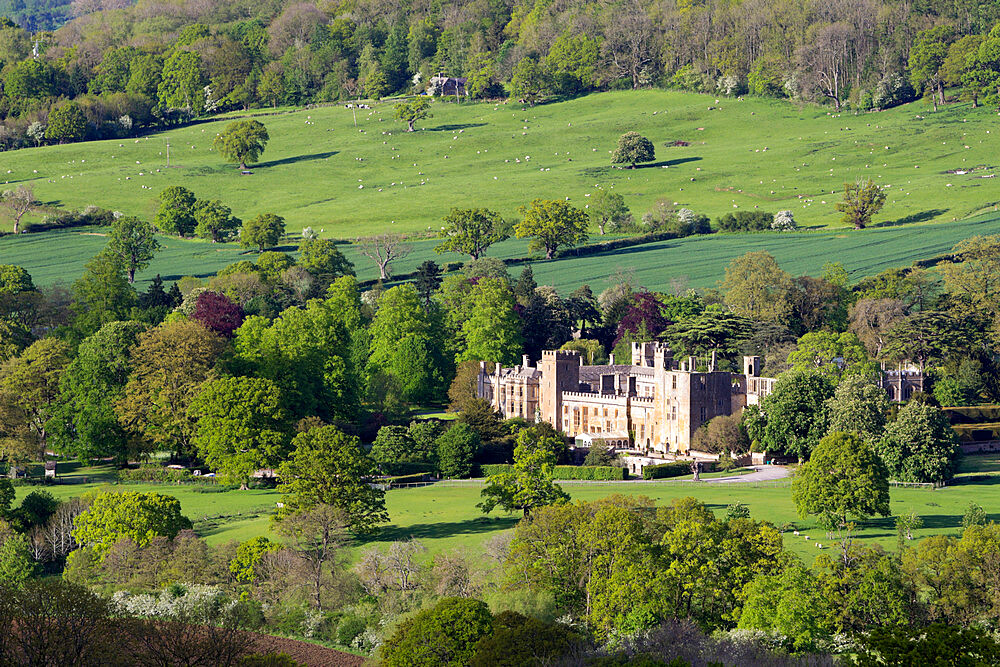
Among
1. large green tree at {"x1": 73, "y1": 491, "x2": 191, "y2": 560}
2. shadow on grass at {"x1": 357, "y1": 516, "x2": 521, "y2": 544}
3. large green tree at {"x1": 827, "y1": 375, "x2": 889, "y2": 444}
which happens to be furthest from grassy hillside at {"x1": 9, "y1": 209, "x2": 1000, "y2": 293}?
large green tree at {"x1": 73, "y1": 491, "x2": 191, "y2": 560}

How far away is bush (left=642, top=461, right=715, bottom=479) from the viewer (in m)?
113

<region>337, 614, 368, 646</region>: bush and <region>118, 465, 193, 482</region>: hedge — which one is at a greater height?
<region>118, 465, 193, 482</region>: hedge

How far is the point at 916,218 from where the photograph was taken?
196 m

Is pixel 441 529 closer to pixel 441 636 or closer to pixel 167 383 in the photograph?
pixel 441 636

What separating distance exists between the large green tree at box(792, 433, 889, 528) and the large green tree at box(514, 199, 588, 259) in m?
90.9

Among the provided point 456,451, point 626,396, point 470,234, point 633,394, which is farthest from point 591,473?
point 470,234

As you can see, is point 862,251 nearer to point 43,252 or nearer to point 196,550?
point 43,252

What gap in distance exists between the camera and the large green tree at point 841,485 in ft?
307

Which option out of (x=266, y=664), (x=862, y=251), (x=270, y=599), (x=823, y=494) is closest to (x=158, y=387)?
(x=270, y=599)

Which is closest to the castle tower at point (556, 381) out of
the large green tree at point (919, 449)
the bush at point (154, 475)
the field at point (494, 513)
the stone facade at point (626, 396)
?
the stone facade at point (626, 396)

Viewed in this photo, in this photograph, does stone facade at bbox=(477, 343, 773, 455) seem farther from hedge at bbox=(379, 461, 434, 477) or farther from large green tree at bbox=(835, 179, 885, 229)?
large green tree at bbox=(835, 179, 885, 229)

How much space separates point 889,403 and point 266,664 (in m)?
67.0

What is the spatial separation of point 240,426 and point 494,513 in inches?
874

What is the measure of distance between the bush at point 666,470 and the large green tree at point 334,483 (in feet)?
78.4
